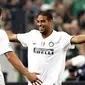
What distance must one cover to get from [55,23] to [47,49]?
16.6 ft

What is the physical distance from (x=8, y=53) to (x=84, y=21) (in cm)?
639

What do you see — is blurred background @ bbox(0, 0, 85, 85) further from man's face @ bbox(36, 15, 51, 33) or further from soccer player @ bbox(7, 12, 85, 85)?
man's face @ bbox(36, 15, 51, 33)

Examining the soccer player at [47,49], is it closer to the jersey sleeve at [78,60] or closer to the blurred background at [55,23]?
the blurred background at [55,23]

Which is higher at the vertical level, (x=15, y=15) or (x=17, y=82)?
(x=15, y=15)

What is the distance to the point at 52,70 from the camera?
385 inches

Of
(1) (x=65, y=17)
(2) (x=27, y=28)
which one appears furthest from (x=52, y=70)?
(1) (x=65, y=17)

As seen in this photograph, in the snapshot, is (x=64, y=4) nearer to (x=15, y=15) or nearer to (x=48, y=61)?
(x=15, y=15)

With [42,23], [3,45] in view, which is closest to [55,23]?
[42,23]

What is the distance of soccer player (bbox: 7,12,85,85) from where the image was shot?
9.73 m

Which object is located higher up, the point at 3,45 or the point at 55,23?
the point at 3,45

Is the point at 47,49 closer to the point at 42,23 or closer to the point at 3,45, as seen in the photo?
the point at 42,23

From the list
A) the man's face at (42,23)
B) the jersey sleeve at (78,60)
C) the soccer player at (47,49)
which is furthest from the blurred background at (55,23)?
the man's face at (42,23)

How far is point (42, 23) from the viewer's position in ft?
32.0

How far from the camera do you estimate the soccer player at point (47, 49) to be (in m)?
9.73
